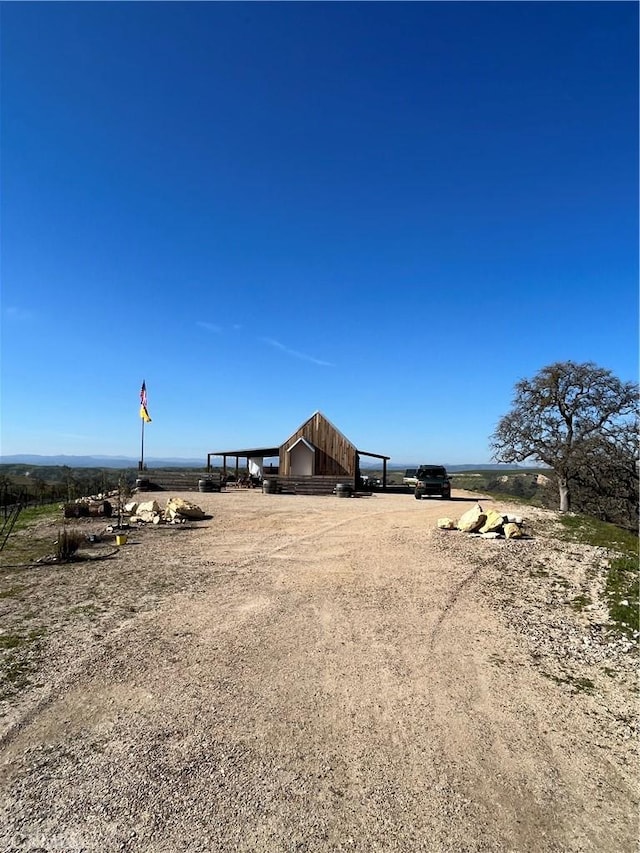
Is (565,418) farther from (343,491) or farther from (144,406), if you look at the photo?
(144,406)

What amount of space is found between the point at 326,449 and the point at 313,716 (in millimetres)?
30315

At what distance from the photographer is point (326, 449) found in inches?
1379

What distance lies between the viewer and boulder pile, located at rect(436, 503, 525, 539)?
42.9ft

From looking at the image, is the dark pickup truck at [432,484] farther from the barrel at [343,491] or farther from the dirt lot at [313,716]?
the dirt lot at [313,716]

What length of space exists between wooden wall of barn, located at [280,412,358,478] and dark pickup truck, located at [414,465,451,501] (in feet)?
26.0

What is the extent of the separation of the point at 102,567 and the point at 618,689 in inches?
379

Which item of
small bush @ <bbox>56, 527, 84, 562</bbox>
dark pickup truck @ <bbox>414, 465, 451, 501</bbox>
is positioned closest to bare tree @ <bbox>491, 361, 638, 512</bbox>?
dark pickup truck @ <bbox>414, 465, 451, 501</bbox>

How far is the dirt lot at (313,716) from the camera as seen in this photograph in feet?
11.3

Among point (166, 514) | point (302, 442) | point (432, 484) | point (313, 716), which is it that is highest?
point (302, 442)

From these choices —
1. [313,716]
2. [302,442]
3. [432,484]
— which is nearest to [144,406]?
[302,442]

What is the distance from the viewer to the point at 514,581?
9.52 m

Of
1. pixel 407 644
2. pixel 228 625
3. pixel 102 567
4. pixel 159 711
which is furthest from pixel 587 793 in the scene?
pixel 102 567

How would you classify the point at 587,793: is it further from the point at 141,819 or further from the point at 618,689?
the point at 141,819

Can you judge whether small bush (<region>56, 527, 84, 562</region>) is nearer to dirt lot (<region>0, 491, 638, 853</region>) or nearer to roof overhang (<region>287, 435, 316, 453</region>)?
dirt lot (<region>0, 491, 638, 853</region>)
